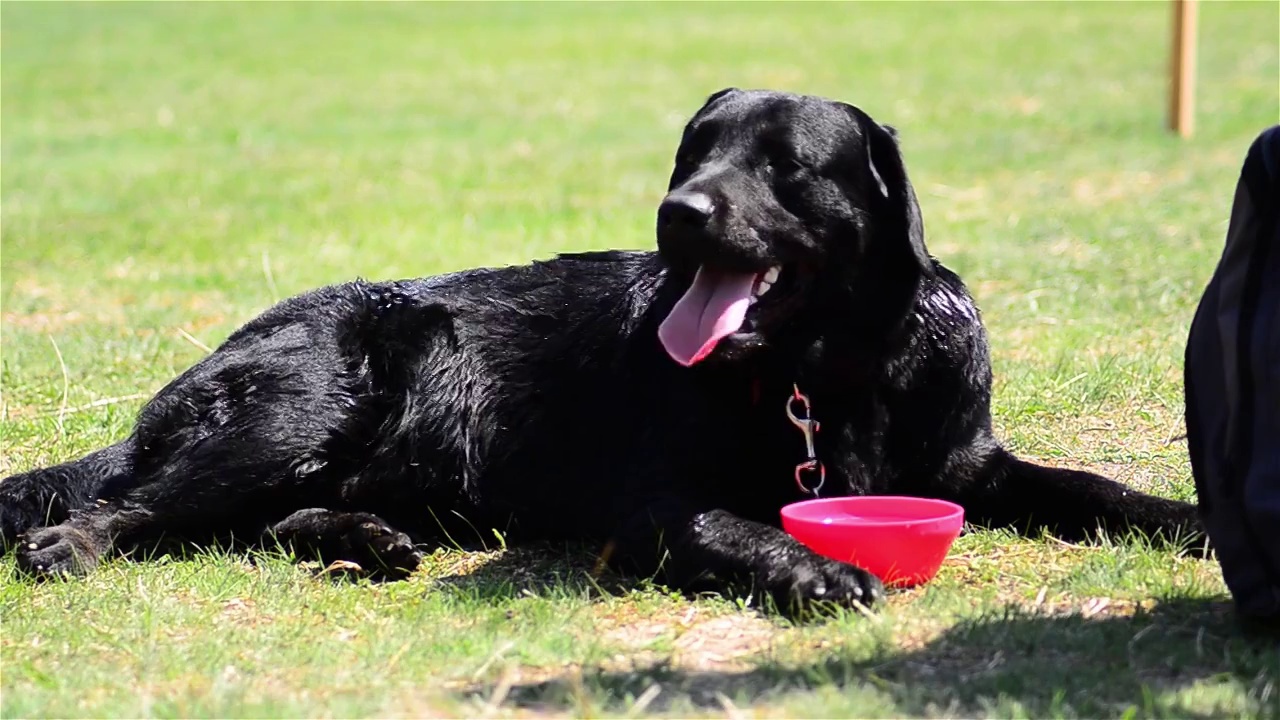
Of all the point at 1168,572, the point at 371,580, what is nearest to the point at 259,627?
the point at 371,580

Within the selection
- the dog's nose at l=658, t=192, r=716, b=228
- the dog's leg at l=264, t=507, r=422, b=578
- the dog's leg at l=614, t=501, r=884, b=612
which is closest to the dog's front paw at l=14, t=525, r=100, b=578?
the dog's leg at l=264, t=507, r=422, b=578

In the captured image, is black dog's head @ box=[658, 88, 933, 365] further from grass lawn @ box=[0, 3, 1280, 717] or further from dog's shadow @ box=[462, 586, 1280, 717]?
dog's shadow @ box=[462, 586, 1280, 717]

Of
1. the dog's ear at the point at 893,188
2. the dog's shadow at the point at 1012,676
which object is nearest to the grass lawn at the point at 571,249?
the dog's shadow at the point at 1012,676

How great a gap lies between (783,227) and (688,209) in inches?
10.9

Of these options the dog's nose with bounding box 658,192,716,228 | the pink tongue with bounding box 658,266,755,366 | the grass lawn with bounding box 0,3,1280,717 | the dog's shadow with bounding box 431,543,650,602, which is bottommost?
the dog's shadow with bounding box 431,543,650,602

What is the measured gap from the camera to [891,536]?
3850mm

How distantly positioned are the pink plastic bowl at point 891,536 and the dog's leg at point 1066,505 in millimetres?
533

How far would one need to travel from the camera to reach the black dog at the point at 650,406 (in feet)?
13.7

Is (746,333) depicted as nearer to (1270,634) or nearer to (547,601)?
(547,601)

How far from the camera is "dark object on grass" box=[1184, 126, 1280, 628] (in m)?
3.23

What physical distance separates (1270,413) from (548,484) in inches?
86.2

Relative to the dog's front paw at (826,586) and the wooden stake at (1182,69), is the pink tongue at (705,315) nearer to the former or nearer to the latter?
the dog's front paw at (826,586)

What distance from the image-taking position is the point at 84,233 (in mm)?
11164

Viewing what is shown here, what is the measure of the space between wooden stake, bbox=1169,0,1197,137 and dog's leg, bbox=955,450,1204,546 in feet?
32.2
